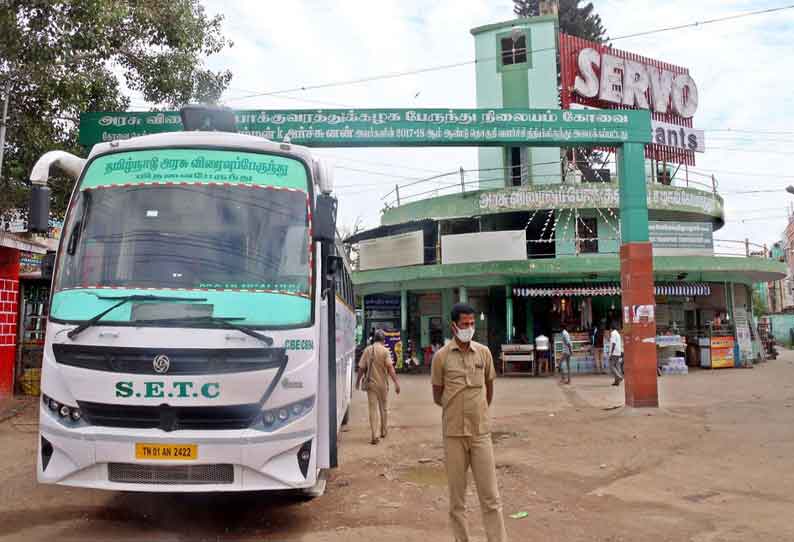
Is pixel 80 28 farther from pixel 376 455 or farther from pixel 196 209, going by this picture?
pixel 376 455

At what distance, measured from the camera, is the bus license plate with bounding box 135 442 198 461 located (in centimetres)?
490

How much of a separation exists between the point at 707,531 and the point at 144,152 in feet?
19.2

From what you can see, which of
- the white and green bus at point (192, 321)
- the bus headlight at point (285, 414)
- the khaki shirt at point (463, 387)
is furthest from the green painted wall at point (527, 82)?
the bus headlight at point (285, 414)

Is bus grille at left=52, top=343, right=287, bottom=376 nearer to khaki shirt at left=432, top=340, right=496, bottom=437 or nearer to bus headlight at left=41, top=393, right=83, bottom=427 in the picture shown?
bus headlight at left=41, top=393, right=83, bottom=427

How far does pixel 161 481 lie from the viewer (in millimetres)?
4938

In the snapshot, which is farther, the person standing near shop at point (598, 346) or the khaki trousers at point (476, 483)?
the person standing near shop at point (598, 346)

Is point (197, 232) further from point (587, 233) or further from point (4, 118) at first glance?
point (587, 233)

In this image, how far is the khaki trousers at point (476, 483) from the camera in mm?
4820

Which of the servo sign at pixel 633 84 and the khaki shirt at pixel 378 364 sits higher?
the servo sign at pixel 633 84

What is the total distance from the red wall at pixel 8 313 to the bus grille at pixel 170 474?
32.9ft

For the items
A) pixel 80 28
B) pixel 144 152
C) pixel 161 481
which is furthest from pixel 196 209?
pixel 80 28

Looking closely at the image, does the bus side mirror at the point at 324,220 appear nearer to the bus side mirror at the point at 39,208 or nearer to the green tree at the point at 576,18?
the bus side mirror at the point at 39,208

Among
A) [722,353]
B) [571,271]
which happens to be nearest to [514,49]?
[571,271]

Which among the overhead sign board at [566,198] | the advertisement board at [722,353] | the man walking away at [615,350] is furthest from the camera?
the advertisement board at [722,353]
